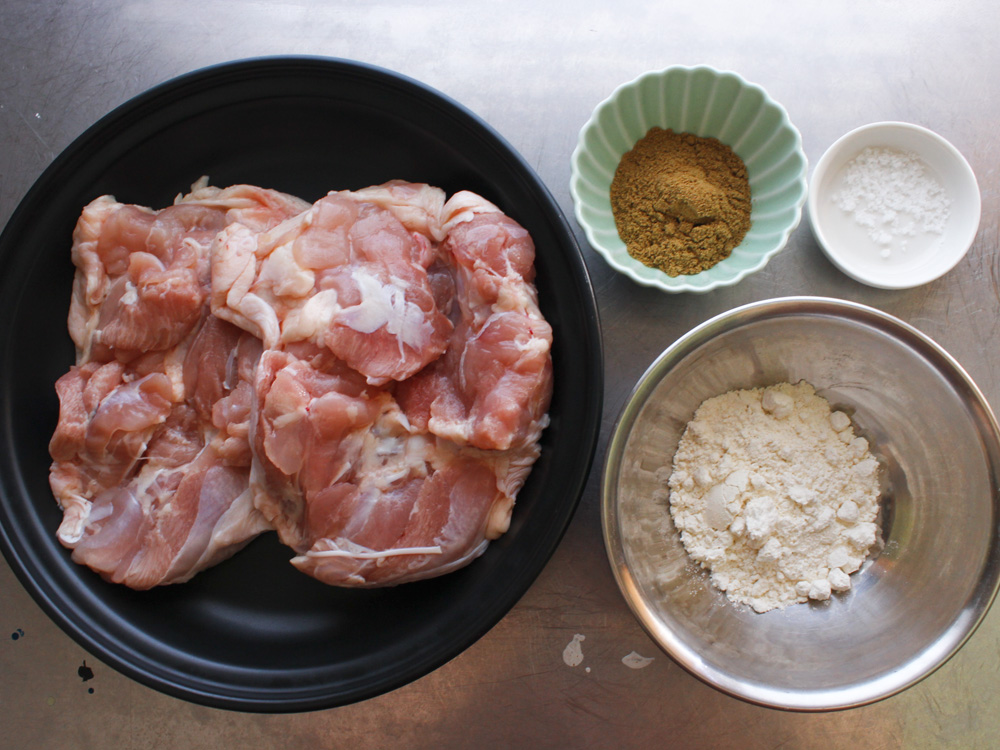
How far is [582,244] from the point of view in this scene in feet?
6.79

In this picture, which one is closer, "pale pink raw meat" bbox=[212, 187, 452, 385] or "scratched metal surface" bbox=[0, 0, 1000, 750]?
"pale pink raw meat" bbox=[212, 187, 452, 385]

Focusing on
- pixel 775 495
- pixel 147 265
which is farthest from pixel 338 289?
pixel 775 495

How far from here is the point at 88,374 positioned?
72.8 inches

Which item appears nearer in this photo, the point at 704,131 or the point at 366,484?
the point at 366,484

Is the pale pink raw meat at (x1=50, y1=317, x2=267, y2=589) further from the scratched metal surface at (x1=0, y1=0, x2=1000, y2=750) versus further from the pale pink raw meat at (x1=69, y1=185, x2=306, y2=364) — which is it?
the scratched metal surface at (x1=0, y1=0, x2=1000, y2=750)

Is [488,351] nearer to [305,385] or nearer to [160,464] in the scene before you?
[305,385]

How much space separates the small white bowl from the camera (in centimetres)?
192

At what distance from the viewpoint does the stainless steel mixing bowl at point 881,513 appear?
170 cm

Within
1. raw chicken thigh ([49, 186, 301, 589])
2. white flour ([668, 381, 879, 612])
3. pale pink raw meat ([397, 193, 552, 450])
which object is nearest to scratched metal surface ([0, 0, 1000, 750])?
white flour ([668, 381, 879, 612])

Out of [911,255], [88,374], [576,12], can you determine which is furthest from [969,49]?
Answer: [88,374]

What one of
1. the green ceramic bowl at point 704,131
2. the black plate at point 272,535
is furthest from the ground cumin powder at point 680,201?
the black plate at point 272,535

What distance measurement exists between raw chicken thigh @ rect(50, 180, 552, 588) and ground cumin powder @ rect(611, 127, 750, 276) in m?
0.38

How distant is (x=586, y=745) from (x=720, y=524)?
89cm

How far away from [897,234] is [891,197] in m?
0.12
